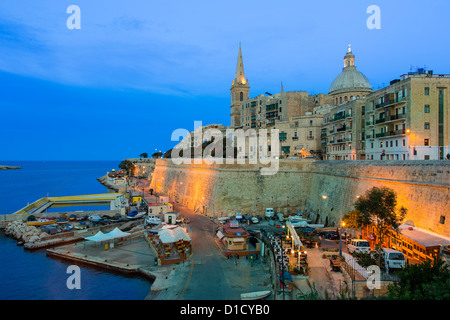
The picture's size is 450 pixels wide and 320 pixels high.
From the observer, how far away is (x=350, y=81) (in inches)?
2029

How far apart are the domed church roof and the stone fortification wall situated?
1991 cm

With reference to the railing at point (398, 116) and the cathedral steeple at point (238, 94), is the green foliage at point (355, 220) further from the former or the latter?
the cathedral steeple at point (238, 94)

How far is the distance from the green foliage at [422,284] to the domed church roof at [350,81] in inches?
1742

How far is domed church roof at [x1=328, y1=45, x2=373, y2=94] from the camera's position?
51.0m

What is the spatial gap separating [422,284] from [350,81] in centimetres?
4690

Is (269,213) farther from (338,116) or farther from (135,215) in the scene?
(338,116)

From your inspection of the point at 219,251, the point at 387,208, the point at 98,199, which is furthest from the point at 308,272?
the point at 98,199

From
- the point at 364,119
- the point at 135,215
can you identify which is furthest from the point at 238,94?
the point at 135,215

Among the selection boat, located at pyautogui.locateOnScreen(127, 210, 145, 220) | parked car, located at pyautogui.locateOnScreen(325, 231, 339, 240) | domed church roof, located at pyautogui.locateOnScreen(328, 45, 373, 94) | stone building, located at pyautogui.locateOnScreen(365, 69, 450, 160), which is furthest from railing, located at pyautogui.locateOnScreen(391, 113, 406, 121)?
boat, located at pyautogui.locateOnScreen(127, 210, 145, 220)

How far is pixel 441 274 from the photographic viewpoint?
1071 cm

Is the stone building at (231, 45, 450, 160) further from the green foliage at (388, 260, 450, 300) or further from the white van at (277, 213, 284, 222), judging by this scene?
the green foliage at (388, 260, 450, 300)

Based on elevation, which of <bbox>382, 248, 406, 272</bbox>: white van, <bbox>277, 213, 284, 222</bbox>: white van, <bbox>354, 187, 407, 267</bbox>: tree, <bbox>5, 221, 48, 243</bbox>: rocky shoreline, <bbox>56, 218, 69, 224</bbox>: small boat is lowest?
<bbox>5, 221, 48, 243</bbox>: rocky shoreline

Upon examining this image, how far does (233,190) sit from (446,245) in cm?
2341

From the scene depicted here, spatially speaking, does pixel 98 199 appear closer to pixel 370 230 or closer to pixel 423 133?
pixel 370 230
